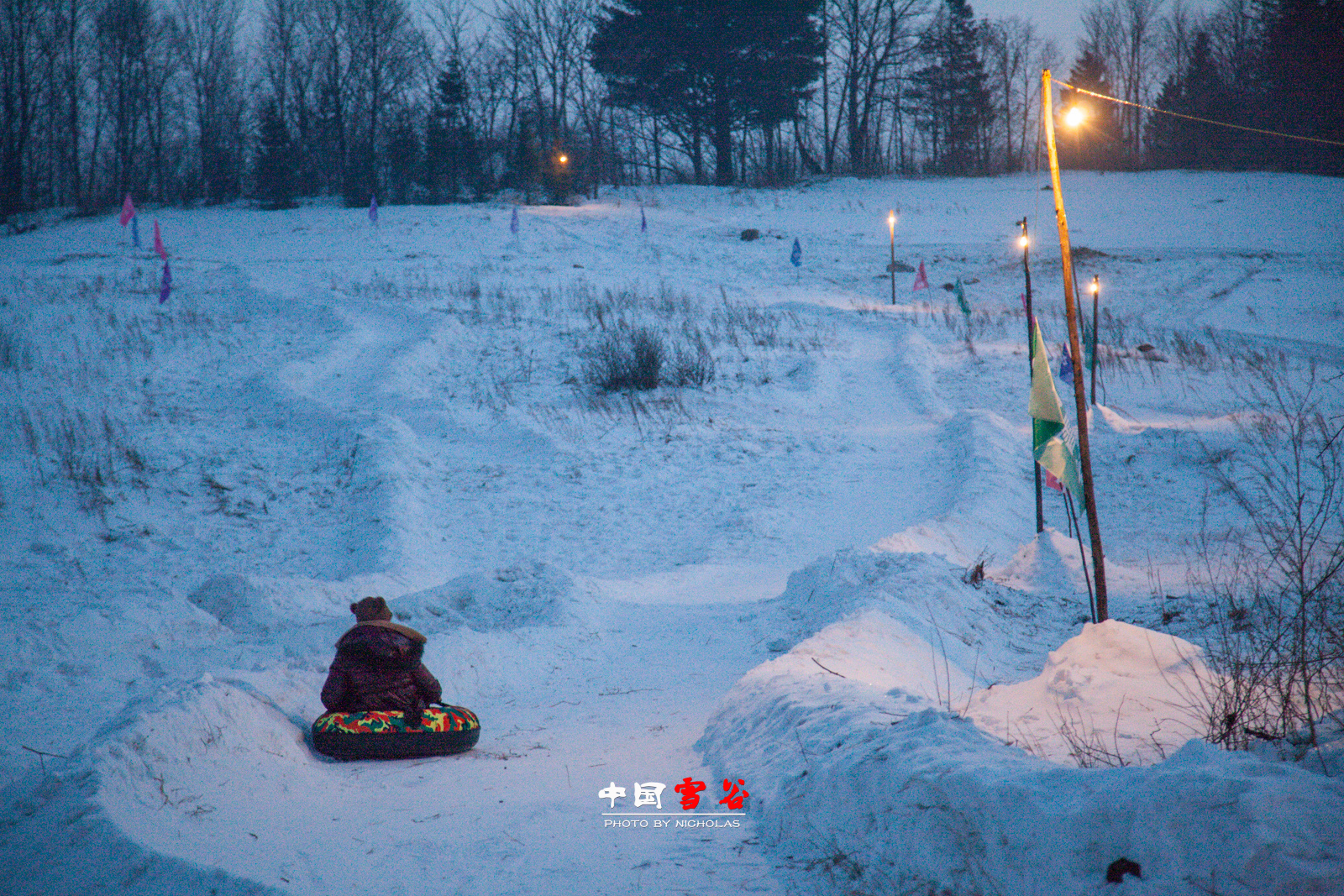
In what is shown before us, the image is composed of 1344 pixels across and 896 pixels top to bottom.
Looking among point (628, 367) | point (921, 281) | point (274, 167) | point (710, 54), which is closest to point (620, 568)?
point (628, 367)

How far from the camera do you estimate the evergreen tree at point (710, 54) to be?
44.2 metres

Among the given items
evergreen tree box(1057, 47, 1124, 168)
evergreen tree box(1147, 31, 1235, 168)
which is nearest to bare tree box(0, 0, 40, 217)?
evergreen tree box(1057, 47, 1124, 168)

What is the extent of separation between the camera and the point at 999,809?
9.63 feet

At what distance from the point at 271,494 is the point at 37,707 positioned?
23.3 ft

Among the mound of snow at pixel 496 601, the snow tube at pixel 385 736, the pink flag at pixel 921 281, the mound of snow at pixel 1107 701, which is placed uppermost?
the pink flag at pixel 921 281

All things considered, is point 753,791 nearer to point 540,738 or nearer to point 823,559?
point 540,738

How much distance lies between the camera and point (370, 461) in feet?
43.7

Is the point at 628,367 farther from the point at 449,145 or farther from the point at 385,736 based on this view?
the point at 449,145

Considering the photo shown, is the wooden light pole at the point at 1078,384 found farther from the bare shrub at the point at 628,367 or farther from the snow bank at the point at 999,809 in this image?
the bare shrub at the point at 628,367

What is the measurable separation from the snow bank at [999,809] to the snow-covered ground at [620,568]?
0.02m

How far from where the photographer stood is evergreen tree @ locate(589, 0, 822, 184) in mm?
44188

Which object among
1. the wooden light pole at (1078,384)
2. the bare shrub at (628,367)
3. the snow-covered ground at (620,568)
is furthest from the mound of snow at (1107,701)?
the bare shrub at (628,367)

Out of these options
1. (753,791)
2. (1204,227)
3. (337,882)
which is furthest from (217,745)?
(1204,227)

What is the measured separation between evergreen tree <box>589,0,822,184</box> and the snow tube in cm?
4532
